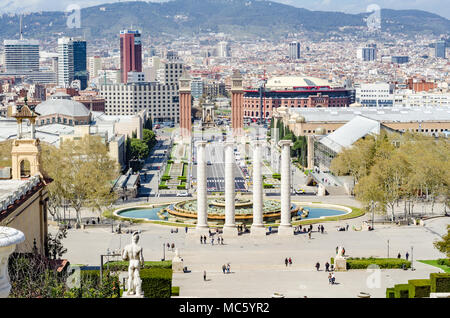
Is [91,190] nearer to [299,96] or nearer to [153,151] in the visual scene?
[153,151]

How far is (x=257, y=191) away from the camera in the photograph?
4003cm

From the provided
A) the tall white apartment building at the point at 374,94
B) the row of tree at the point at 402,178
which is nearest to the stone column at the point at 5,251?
the row of tree at the point at 402,178

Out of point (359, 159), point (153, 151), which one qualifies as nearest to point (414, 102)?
point (153, 151)

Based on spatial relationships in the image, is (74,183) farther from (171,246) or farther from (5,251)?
(5,251)

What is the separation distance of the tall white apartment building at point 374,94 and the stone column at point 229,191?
125 m

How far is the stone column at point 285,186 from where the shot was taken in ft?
131

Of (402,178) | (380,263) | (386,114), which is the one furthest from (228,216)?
(386,114)

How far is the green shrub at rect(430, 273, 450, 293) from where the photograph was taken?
78.0 feet

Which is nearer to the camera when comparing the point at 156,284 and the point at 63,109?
the point at 156,284

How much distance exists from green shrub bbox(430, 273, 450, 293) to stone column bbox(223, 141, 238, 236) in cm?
1694

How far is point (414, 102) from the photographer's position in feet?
471

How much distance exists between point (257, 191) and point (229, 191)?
4.61 ft

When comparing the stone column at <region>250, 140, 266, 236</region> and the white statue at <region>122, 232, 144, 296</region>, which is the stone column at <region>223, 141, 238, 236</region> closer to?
the stone column at <region>250, 140, 266, 236</region>

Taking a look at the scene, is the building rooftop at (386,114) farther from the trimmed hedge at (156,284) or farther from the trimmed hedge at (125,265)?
the trimmed hedge at (156,284)
